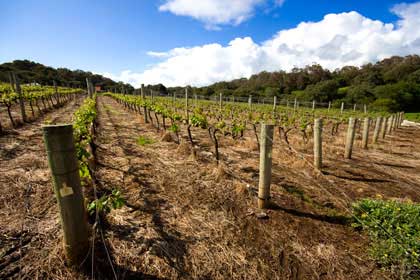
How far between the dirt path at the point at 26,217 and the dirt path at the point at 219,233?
0.63 metres

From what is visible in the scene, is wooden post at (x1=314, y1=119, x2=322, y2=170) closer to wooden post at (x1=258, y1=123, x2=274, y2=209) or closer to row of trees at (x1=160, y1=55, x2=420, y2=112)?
wooden post at (x1=258, y1=123, x2=274, y2=209)

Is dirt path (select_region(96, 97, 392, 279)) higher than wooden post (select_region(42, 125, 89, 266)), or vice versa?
wooden post (select_region(42, 125, 89, 266))

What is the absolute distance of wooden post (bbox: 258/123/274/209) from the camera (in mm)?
3055

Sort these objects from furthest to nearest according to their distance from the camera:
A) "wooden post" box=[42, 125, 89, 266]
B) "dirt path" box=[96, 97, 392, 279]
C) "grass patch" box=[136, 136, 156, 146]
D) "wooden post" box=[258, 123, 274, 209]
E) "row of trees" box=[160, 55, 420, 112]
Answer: "row of trees" box=[160, 55, 420, 112], "grass patch" box=[136, 136, 156, 146], "wooden post" box=[258, 123, 274, 209], "dirt path" box=[96, 97, 392, 279], "wooden post" box=[42, 125, 89, 266]

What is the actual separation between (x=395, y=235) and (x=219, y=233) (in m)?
2.01

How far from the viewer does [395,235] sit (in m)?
2.41

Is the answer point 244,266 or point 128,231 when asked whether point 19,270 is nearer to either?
point 128,231

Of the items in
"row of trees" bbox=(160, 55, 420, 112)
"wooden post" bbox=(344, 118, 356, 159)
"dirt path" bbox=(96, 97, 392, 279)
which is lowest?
"dirt path" bbox=(96, 97, 392, 279)

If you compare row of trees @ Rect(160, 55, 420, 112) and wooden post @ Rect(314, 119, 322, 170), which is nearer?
wooden post @ Rect(314, 119, 322, 170)

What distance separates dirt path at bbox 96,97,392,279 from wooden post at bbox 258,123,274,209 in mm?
238

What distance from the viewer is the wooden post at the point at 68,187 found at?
1632 millimetres

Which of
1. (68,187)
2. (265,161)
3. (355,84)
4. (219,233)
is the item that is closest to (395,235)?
(265,161)

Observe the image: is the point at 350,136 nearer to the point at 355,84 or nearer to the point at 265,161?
the point at 265,161

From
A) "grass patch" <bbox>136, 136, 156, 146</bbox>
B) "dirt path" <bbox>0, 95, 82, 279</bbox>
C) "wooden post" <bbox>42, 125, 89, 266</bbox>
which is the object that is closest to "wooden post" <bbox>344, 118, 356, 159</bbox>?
"grass patch" <bbox>136, 136, 156, 146</bbox>
